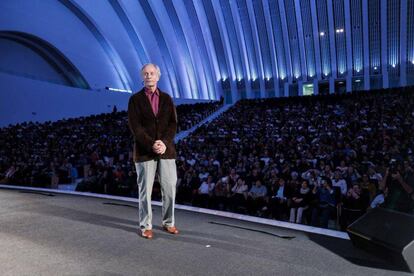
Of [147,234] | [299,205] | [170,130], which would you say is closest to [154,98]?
[170,130]

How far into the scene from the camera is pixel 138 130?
2949mm

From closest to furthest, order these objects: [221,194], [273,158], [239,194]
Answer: [239,194]
[221,194]
[273,158]

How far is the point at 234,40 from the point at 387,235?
1207 inches

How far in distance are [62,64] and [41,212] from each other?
85.7 feet

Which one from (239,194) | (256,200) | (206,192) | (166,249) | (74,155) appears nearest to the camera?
(166,249)

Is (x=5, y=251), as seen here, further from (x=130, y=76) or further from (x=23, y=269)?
(x=130, y=76)

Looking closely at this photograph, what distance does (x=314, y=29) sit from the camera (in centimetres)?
2897

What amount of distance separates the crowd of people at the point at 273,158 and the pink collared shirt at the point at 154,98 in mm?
3785

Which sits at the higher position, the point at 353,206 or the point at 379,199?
the point at 379,199

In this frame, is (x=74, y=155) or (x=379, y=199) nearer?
(x=379, y=199)

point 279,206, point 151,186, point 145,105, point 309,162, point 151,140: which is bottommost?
point 279,206

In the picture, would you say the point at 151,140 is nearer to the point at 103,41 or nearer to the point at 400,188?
the point at 400,188

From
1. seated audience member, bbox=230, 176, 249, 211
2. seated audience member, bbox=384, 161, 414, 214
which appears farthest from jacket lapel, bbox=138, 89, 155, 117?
seated audience member, bbox=230, 176, 249, 211

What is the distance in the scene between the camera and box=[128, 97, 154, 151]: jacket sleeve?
9.57 ft
